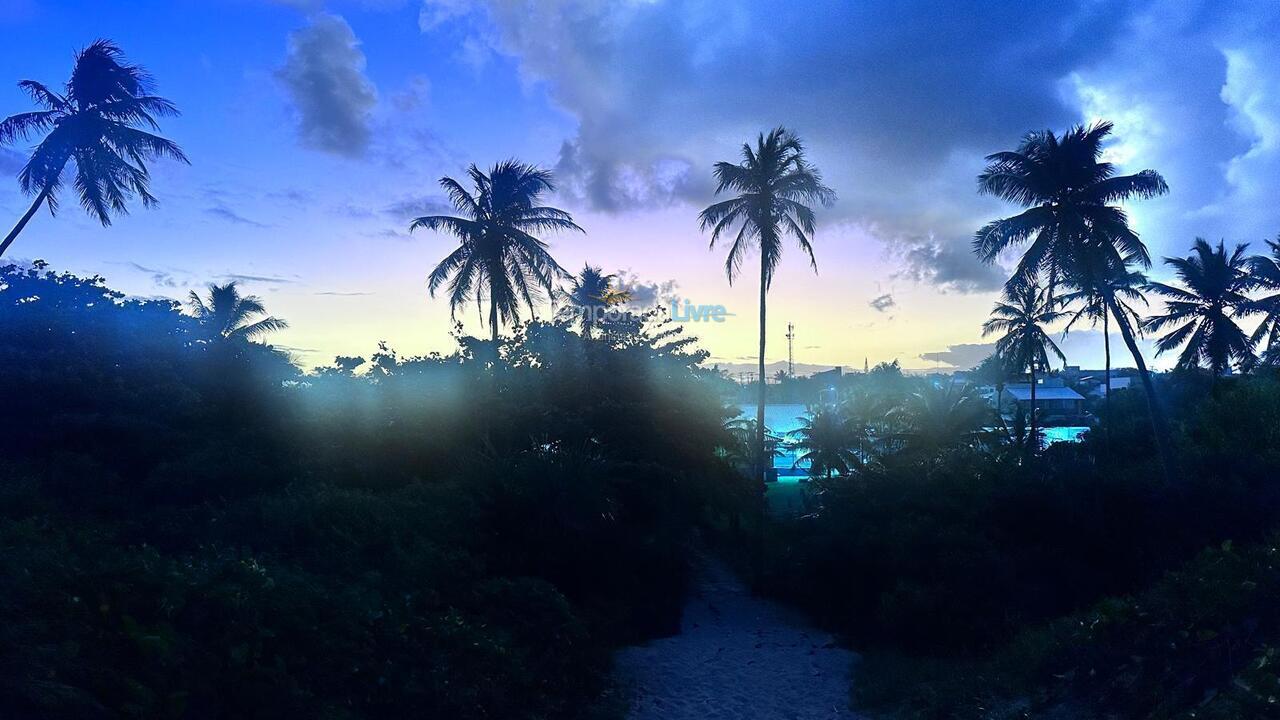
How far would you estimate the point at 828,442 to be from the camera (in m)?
31.6

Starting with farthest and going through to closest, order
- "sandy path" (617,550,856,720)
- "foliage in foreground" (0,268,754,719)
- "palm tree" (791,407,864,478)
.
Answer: "palm tree" (791,407,864,478)
"sandy path" (617,550,856,720)
"foliage in foreground" (0,268,754,719)

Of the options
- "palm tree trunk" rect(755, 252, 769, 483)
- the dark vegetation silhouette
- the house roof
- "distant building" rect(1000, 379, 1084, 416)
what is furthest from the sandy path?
the house roof

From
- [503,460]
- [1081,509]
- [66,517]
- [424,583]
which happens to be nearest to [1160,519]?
[1081,509]

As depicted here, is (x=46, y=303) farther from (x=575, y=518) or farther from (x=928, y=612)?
(x=928, y=612)

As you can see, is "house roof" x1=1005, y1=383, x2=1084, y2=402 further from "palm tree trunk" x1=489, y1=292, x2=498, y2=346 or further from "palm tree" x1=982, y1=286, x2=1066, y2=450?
"palm tree trunk" x1=489, y1=292, x2=498, y2=346

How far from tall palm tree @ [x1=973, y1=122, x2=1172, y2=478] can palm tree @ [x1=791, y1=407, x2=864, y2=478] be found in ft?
38.0

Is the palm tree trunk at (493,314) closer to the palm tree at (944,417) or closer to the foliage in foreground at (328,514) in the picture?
the foliage in foreground at (328,514)

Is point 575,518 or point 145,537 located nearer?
point 145,537

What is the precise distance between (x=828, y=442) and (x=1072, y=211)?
46.8 ft

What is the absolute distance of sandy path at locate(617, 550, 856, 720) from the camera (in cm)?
927

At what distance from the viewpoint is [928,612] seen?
Result: 12695 mm

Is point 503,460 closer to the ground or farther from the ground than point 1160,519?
farther from the ground

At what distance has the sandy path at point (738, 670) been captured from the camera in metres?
9.27

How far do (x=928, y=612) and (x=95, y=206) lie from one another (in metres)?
24.9
